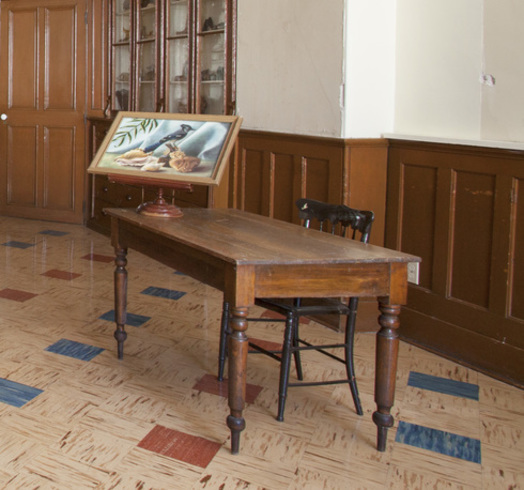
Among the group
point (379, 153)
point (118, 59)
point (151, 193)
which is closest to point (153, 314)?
point (379, 153)

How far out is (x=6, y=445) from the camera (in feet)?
8.76

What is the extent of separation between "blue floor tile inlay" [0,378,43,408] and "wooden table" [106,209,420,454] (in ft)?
2.75

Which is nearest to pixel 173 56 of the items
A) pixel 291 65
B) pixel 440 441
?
pixel 291 65

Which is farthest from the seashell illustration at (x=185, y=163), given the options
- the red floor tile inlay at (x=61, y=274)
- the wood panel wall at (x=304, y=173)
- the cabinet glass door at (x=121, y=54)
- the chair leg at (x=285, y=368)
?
the cabinet glass door at (x=121, y=54)

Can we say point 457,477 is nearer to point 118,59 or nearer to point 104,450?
point 104,450

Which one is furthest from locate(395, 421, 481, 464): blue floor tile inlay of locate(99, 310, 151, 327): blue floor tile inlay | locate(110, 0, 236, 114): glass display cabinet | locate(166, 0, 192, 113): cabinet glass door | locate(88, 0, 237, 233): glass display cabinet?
locate(166, 0, 192, 113): cabinet glass door

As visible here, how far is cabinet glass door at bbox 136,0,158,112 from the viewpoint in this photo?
6.40 meters

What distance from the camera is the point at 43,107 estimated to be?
757 cm

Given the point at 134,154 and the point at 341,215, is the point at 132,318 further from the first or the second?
the point at 341,215

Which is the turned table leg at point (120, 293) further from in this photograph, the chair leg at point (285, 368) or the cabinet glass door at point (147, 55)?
the cabinet glass door at point (147, 55)

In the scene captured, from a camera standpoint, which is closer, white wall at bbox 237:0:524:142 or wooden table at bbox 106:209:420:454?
wooden table at bbox 106:209:420:454

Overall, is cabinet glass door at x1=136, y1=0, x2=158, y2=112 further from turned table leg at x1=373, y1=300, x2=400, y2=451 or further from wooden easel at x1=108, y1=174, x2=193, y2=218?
turned table leg at x1=373, y1=300, x2=400, y2=451

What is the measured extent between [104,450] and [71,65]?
5.53 metres

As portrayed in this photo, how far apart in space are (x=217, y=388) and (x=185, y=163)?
102cm
